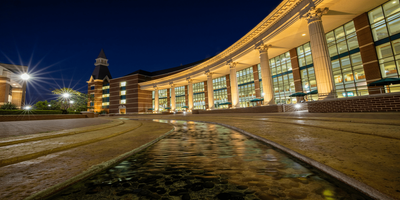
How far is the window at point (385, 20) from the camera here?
16234 millimetres

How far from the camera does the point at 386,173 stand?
1693 millimetres

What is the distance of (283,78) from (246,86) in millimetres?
9708

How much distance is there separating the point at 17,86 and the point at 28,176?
5414cm

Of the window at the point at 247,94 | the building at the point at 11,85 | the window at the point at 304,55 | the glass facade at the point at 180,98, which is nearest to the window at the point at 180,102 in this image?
the glass facade at the point at 180,98

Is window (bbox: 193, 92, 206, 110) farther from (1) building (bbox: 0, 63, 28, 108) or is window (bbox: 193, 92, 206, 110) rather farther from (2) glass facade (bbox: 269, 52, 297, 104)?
(1) building (bbox: 0, 63, 28, 108)

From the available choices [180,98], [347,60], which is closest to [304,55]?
[347,60]

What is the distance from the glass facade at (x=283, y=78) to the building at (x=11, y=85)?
54.6 m

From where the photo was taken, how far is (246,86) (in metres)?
37.8

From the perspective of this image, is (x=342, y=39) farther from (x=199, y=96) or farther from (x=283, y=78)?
(x=199, y=96)

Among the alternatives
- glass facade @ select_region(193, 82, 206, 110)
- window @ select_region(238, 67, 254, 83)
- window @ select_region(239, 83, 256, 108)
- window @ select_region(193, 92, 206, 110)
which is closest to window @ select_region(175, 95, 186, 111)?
window @ select_region(193, 92, 206, 110)

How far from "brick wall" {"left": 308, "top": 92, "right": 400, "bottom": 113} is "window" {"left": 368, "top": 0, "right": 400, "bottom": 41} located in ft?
38.4

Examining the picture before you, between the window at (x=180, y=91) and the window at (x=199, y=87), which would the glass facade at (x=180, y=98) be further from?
the window at (x=199, y=87)

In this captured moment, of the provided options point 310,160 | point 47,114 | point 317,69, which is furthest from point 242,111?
point 47,114

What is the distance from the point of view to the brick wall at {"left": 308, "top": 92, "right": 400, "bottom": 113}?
405 inches
